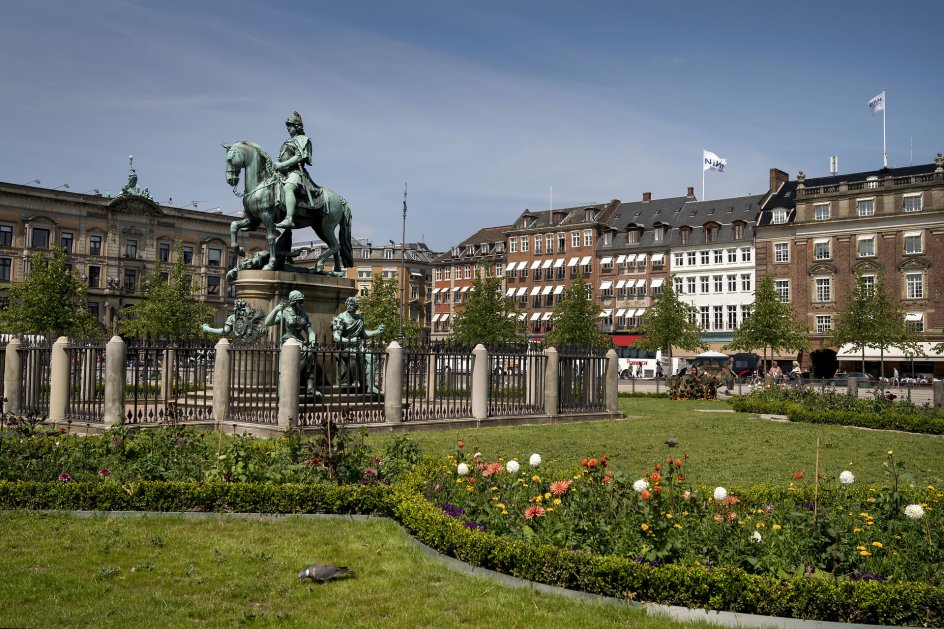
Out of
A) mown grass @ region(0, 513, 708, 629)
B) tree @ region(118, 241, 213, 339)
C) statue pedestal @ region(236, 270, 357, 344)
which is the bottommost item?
mown grass @ region(0, 513, 708, 629)

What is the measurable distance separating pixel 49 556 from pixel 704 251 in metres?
74.2

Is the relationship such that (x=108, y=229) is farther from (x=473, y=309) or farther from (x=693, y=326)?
(x=693, y=326)

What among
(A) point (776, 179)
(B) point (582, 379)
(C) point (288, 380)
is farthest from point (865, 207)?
(C) point (288, 380)

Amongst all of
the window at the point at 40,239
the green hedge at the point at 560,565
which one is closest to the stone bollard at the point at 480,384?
the green hedge at the point at 560,565

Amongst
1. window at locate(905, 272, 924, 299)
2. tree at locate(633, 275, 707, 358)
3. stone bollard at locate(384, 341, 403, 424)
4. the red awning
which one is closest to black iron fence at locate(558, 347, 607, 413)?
stone bollard at locate(384, 341, 403, 424)

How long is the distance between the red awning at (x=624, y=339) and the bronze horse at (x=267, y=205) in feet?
206

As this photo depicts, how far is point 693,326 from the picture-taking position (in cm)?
6775

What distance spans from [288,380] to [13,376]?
7376mm

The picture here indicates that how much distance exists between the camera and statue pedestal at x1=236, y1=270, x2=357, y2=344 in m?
18.9

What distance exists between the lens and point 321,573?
7.02 meters

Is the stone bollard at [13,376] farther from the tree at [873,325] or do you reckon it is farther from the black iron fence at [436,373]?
the tree at [873,325]

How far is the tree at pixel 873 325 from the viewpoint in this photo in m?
54.9

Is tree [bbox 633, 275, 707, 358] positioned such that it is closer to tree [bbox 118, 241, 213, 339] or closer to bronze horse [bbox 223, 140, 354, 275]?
tree [bbox 118, 241, 213, 339]

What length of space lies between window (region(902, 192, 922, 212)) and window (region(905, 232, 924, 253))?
1.82m
